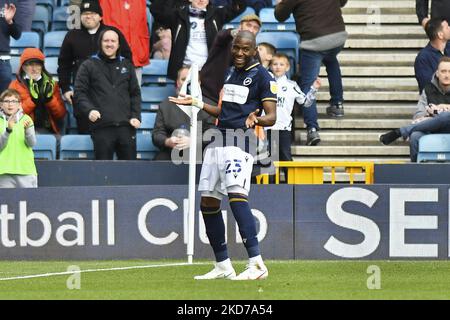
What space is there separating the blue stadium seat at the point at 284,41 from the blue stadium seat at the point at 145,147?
7.28 ft

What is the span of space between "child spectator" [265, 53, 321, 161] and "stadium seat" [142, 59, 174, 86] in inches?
83.7

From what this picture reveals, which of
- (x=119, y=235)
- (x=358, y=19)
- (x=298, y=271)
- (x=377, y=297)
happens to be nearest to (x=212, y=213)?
(x=298, y=271)

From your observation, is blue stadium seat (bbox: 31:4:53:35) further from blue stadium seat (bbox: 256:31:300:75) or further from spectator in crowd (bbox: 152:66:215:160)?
spectator in crowd (bbox: 152:66:215:160)

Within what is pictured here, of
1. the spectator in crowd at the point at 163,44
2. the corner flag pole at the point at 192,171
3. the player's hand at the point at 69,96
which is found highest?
the spectator in crowd at the point at 163,44

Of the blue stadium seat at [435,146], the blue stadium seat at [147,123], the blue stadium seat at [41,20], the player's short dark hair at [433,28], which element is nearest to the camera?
the blue stadium seat at [435,146]

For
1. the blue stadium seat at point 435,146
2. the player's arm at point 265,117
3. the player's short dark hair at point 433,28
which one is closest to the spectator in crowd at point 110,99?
the blue stadium seat at point 435,146

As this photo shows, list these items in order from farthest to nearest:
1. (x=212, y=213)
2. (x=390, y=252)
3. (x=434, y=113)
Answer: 1. (x=434, y=113)
2. (x=390, y=252)
3. (x=212, y=213)

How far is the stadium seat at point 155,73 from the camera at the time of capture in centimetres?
1841

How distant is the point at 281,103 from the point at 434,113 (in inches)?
74.0

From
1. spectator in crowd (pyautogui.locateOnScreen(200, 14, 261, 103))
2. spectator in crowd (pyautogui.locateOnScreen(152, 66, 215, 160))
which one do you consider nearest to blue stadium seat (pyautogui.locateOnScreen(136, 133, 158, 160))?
spectator in crowd (pyautogui.locateOnScreen(152, 66, 215, 160))

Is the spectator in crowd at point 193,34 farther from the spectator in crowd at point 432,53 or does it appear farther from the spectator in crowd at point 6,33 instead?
the spectator in crowd at point 432,53

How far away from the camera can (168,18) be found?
18.2 metres

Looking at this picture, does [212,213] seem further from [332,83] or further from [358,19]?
[358,19]

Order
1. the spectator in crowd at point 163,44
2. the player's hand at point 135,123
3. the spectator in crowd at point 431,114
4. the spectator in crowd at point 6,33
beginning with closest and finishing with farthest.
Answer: the spectator in crowd at point 431,114 < the player's hand at point 135,123 < the spectator in crowd at point 6,33 < the spectator in crowd at point 163,44
